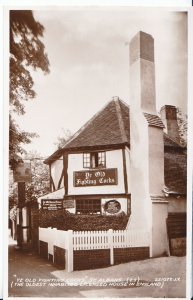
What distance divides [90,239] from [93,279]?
31cm

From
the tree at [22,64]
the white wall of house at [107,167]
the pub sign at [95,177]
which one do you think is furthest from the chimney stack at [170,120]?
the tree at [22,64]

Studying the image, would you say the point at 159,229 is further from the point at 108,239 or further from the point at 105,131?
the point at 105,131

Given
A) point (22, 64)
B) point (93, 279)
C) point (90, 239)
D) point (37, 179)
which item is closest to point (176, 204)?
point (90, 239)

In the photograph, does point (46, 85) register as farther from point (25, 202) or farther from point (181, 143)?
point (181, 143)

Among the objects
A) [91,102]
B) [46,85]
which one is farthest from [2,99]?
[91,102]

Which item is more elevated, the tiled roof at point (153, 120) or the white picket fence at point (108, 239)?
the tiled roof at point (153, 120)

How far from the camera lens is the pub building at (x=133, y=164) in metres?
3.40

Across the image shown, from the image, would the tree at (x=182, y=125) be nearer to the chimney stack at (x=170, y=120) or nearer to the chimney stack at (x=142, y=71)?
the chimney stack at (x=170, y=120)

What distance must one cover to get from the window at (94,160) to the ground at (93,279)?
2.62 ft

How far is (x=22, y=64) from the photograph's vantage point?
3.41 m

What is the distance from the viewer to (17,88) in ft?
11.2

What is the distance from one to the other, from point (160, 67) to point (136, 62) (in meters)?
0.19

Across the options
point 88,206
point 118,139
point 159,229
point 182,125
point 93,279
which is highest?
point 182,125

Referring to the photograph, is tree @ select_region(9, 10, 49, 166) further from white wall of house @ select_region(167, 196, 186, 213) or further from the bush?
white wall of house @ select_region(167, 196, 186, 213)
